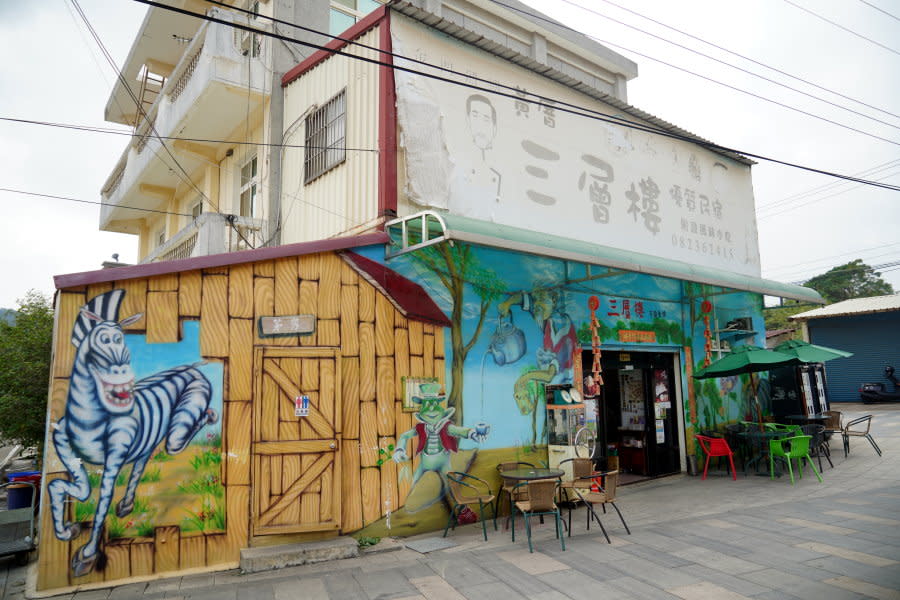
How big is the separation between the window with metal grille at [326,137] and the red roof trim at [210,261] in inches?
78.0

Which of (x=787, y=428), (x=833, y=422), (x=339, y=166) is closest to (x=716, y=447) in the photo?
(x=787, y=428)

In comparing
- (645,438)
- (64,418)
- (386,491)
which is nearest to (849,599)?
(386,491)

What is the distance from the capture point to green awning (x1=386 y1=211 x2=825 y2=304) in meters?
6.76

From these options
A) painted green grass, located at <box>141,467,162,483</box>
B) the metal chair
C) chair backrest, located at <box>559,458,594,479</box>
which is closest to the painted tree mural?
chair backrest, located at <box>559,458,594,479</box>

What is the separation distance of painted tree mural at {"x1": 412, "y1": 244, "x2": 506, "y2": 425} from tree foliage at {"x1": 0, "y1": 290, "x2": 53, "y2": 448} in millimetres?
6269

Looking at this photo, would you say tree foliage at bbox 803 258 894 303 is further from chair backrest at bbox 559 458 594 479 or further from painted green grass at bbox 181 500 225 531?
painted green grass at bbox 181 500 225 531

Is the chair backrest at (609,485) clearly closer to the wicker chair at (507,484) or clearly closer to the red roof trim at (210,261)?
the wicker chair at (507,484)

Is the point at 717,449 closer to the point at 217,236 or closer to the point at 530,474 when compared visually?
the point at 530,474

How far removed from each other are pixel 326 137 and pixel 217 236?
8.17ft

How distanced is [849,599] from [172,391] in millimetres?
6957

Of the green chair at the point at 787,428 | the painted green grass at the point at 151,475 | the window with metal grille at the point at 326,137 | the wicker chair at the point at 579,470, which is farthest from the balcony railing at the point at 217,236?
the green chair at the point at 787,428

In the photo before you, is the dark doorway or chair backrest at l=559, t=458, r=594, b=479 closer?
chair backrest at l=559, t=458, r=594, b=479

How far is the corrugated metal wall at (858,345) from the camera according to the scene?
22.2 metres

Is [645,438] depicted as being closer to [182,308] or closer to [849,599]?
[849,599]
